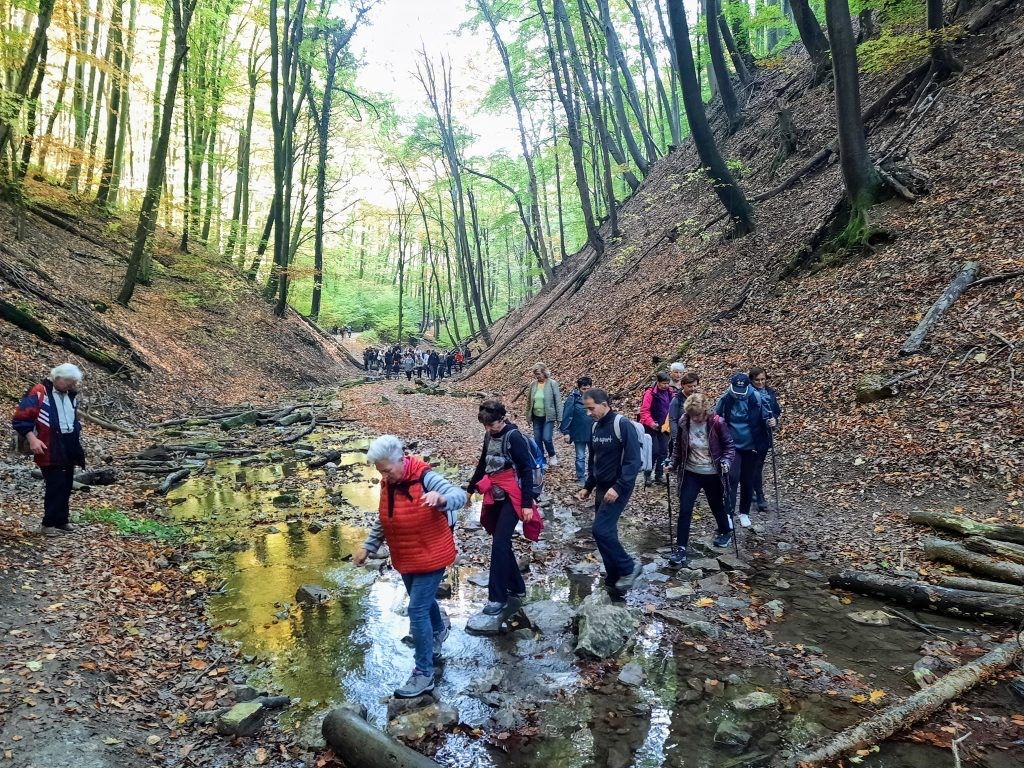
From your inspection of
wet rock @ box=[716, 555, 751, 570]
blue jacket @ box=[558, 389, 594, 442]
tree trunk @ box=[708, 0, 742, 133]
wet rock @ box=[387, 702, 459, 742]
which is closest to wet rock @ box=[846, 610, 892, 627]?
wet rock @ box=[716, 555, 751, 570]

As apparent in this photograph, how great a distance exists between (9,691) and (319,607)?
2.38 metres

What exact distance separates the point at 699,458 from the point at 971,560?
8.73ft

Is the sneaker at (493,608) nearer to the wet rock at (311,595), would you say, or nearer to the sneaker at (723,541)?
the wet rock at (311,595)

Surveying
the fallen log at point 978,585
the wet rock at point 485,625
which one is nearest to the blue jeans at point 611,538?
the wet rock at point 485,625

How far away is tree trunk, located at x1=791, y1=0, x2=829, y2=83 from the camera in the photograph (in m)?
17.1

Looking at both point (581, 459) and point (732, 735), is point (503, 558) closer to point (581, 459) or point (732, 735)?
point (732, 735)

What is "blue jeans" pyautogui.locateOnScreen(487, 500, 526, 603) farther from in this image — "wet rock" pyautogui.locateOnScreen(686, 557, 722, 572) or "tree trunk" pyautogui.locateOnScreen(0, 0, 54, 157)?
"tree trunk" pyautogui.locateOnScreen(0, 0, 54, 157)

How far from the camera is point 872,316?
10.3 m

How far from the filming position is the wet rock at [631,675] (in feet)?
14.4

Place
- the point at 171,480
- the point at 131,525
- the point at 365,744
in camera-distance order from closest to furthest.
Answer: the point at 365,744, the point at 131,525, the point at 171,480

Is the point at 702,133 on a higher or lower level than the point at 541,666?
higher

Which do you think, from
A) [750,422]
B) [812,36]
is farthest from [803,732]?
[812,36]

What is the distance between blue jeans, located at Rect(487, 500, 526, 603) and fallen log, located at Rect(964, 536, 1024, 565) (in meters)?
4.57

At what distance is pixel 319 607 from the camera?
566cm
